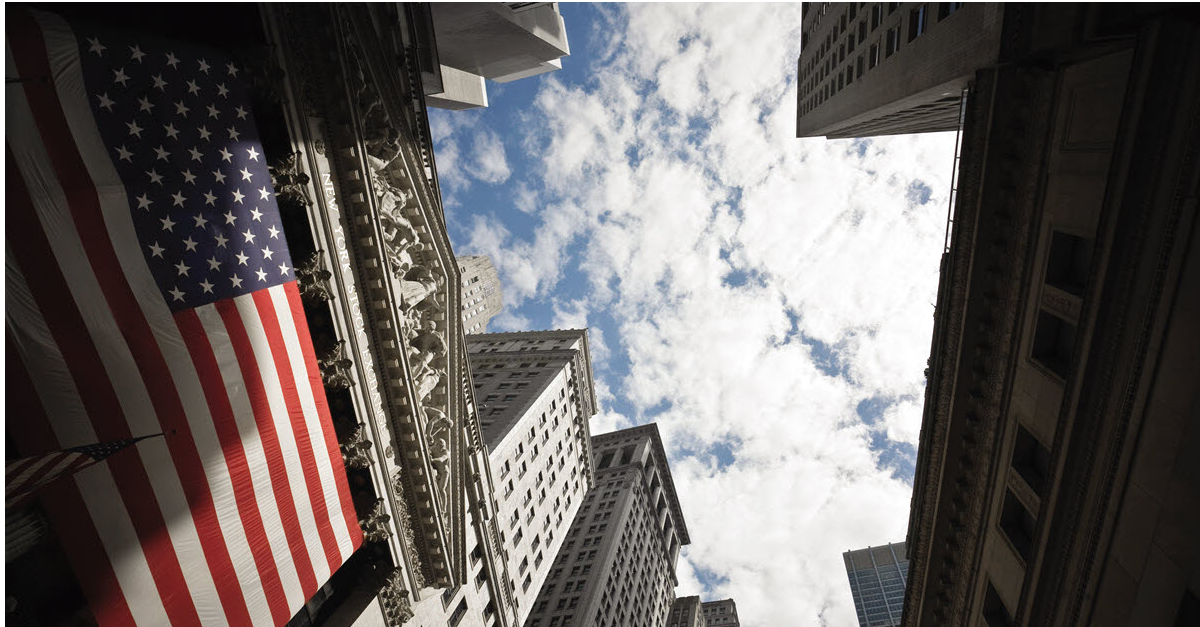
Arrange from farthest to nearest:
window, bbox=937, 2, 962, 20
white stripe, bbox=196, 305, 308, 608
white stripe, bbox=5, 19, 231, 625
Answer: window, bbox=937, 2, 962, 20 → white stripe, bbox=196, 305, 308, 608 → white stripe, bbox=5, 19, 231, 625

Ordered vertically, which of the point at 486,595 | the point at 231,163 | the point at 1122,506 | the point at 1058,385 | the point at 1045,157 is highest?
the point at 231,163

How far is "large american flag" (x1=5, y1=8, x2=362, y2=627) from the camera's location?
1097cm

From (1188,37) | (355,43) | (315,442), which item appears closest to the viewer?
(1188,37)

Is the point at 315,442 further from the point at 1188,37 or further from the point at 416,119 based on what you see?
the point at 1188,37

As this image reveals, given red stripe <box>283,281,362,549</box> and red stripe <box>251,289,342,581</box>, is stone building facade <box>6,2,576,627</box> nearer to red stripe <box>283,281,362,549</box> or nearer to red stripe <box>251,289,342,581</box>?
red stripe <box>283,281,362,549</box>

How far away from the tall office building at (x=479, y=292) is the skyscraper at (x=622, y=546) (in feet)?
144

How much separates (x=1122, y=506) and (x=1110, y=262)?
5777mm

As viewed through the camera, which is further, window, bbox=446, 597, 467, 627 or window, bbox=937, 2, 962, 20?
window, bbox=446, 597, 467, 627

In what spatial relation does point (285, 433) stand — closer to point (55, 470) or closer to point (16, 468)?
point (55, 470)

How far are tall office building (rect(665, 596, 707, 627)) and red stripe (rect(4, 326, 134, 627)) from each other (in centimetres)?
12475

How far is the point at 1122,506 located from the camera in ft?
38.6

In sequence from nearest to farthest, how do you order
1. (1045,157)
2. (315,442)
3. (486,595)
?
1. (1045,157)
2. (315,442)
3. (486,595)

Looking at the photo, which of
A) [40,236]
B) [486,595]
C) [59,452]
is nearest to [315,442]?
[59,452]

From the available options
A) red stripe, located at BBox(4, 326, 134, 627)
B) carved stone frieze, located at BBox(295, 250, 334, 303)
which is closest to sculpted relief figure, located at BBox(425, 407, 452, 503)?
carved stone frieze, located at BBox(295, 250, 334, 303)
